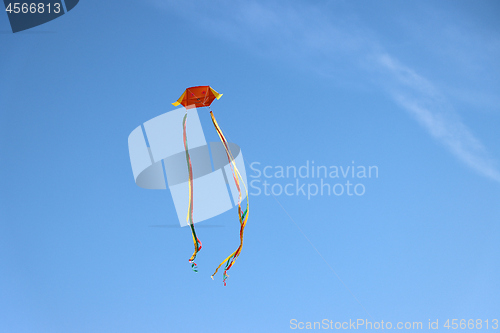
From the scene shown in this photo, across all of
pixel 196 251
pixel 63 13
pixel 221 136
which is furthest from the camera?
pixel 63 13

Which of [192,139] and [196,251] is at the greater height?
[192,139]

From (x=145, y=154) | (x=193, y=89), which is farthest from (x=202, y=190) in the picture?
(x=193, y=89)

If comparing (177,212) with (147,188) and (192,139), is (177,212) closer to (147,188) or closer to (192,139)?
(147,188)

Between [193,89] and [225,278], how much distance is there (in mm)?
2008

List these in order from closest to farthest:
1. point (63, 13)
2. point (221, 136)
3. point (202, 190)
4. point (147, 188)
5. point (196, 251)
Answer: point (196, 251)
point (221, 136)
point (202, 190)
point (147, 188)
point (63, 13)

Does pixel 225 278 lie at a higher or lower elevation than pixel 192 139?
lower

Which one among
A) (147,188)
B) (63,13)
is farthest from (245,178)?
(63,13)

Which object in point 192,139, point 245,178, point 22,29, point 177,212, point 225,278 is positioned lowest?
point 225,278

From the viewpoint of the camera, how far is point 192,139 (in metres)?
5.82

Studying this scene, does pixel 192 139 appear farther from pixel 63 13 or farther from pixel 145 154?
pixel 63 13

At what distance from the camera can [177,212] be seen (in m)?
5.69

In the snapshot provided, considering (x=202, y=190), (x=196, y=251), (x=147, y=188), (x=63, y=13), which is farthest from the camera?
(x=63, y=13)

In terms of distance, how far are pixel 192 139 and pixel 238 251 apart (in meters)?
1.72

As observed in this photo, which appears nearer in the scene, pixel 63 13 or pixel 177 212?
pixel 177 212
